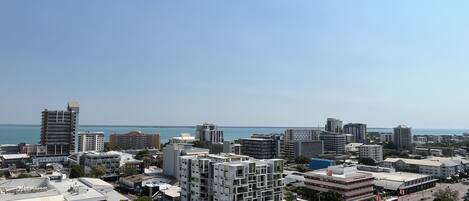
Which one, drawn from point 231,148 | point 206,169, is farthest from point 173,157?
point 206,169

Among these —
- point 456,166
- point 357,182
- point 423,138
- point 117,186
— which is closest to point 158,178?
point 117,186

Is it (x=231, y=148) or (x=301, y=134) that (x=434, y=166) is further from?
(x=301, y=134)

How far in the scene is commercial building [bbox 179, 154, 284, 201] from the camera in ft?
78.2

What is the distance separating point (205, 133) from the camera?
256ft

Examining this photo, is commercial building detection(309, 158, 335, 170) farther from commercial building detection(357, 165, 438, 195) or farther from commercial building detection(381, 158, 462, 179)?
commercial building detection(381, 158, 462, 179)

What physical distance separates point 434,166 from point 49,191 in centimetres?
4871

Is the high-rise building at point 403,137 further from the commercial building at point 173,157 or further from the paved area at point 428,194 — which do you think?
the commercial building at point 173,157

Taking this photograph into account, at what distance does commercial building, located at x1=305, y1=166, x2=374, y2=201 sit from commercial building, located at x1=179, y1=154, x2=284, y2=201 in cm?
885

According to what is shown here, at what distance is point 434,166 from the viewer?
166ft

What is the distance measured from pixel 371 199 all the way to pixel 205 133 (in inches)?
1877

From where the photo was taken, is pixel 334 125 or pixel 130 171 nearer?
pixel 130 171

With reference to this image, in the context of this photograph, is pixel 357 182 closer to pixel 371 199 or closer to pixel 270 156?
pixel 371 199

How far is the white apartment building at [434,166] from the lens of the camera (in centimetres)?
4966

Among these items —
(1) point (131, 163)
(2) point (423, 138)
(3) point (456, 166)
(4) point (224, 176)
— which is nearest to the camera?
(4) point (224, 176)
